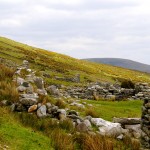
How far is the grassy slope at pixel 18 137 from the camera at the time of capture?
39.4 ft

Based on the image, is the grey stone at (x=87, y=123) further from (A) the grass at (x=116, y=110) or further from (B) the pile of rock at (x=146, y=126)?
→ (A) the grass at (x=116, y=110)

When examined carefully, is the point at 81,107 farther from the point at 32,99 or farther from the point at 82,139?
the point at 82,139

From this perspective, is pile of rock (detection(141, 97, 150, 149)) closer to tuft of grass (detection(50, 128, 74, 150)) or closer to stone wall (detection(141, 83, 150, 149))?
stone wall (detection(141, 83, 150, 149))

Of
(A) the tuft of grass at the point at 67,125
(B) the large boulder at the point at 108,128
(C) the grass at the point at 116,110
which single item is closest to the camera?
(A) the tuft of grass at the point at 67,125

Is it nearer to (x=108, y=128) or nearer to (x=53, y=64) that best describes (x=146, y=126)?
(x=108, y=128)

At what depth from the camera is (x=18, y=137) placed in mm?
12562

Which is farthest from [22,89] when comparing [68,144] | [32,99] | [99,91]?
[99,91]

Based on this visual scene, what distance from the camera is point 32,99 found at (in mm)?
16203

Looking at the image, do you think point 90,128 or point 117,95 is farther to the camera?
point 117,95

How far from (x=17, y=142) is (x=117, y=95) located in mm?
21525

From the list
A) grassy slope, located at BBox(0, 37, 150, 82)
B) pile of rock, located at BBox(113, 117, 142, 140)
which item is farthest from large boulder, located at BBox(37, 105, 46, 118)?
grassy slope, located at BBox(0, 37, 150, 82)

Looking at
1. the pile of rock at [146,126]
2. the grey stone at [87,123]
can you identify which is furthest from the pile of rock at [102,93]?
the pile of rock at [146,126]

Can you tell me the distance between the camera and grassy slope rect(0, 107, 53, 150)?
1202 cm

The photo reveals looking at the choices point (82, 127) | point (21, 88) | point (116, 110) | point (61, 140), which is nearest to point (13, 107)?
point (21, 88)
